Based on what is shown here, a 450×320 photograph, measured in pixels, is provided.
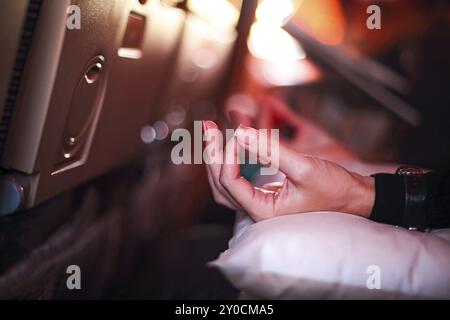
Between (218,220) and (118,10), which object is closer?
(118,10)

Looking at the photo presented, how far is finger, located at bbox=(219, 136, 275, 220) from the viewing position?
2.40 ft

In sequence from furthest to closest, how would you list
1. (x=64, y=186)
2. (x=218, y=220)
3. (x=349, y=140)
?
(x=349, y=140) → (x=218, y=220) → (x=64, y=186)

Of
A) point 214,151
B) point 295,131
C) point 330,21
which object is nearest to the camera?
point 214,151

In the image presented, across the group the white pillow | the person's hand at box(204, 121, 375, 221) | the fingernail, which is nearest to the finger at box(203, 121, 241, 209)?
the person's hand at box(204, 121, 375, 221)

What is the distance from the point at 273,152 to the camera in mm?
686

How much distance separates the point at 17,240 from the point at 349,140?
5.85ft

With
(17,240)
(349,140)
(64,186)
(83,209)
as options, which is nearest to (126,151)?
(83,209)

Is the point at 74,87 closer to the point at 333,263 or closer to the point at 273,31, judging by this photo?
the point at 333,263

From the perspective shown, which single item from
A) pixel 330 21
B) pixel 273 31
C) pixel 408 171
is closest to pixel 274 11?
pixel 273 31

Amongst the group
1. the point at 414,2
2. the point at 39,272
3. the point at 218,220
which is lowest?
the point at 218,220

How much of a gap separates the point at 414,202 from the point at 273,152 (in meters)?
0.25

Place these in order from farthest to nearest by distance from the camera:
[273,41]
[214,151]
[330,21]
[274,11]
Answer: [330,21], [273,41], [274,11], [214,151]

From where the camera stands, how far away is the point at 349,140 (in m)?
2.34

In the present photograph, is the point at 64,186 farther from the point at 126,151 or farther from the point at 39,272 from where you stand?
the point at 126,151
